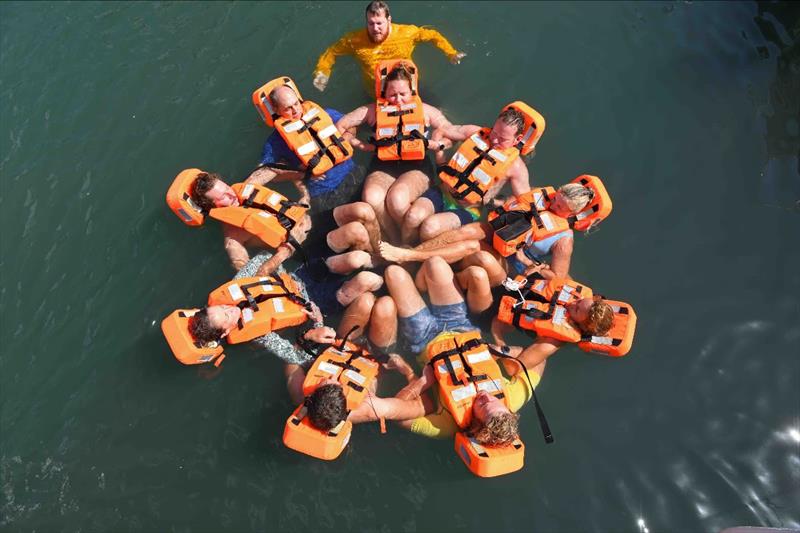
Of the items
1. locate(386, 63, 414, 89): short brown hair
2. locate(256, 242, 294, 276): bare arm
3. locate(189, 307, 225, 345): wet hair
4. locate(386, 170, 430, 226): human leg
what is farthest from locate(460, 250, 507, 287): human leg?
locate(189, 307, 225, 345): wet hair

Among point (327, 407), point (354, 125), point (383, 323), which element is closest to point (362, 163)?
point (354, 125)

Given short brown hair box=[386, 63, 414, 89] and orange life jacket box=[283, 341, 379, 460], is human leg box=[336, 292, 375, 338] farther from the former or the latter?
short brown hair box=[386, 63, 414, 89]

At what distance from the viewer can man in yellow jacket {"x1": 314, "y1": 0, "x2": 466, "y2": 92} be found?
20.9 feet

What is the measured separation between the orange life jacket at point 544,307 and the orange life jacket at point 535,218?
401mm

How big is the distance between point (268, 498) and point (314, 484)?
405 mm

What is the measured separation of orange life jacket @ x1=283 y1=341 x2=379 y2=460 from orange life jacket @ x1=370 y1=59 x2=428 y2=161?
2.10 meters

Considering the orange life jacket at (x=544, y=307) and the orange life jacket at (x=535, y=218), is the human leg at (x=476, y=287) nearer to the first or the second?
the orange life jacket at (x=544, y=307)

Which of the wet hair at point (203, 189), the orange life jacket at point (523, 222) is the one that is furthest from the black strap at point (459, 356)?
the wet hair at point (203, 189)

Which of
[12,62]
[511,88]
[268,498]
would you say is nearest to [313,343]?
[268,498]

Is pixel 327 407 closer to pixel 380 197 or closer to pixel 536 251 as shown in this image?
pixel 380 197

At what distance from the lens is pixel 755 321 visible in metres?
5.36

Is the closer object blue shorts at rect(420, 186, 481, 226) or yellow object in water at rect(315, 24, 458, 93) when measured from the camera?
blue shorts at rect(420, 186, 481, 226)

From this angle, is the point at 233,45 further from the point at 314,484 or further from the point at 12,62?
the point at 314,484

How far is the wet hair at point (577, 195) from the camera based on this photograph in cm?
498
